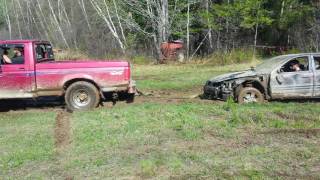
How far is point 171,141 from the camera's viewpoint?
9.04 metres

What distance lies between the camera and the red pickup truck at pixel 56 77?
43.8 feet

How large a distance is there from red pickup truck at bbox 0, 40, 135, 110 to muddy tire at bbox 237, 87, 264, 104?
293 cm

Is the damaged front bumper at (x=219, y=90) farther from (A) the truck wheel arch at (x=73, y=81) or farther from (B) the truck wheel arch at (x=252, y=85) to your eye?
(A) the truck wheel arch at (x=73, y=81)

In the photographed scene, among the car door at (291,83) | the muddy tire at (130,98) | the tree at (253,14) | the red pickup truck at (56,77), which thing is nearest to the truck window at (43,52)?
the red pickup truck at (56,77)

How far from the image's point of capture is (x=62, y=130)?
10.7 metres

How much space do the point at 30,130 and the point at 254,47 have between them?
24.0 m

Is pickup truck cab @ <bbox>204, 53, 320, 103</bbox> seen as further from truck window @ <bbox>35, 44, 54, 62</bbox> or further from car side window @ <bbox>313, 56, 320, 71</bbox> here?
truck window @ <bbox>35, 44, 54, 62</bbox>

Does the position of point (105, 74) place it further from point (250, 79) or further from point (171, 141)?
point (171, 141)

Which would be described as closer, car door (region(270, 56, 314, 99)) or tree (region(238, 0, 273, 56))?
car door (region(270, 56, 314, 99))

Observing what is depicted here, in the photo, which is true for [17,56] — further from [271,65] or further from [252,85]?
[271,65]

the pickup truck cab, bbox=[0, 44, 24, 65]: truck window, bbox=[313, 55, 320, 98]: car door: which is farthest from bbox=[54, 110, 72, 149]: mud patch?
bbox=[313, 55, 320, 98]: car door

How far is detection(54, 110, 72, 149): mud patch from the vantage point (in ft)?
30.9

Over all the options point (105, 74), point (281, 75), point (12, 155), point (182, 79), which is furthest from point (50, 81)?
point (182, 79)

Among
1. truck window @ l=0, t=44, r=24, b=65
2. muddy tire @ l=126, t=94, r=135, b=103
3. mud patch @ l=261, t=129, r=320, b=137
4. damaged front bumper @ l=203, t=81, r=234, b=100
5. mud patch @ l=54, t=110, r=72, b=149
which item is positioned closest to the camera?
mud patch @ l=261, t=129, r=320, b=137
